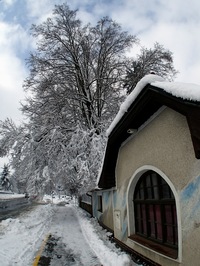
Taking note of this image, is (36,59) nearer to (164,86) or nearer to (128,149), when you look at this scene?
(128,149)

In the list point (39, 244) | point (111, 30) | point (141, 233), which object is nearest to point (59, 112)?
point (111, 30)

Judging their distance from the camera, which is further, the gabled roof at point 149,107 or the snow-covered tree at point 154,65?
the snow-covered tree at point 154,65

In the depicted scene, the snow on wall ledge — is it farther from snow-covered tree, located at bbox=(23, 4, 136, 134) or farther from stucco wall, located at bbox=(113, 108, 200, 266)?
snow-covered tree, located at bbox=(23, 4, 136, 134)

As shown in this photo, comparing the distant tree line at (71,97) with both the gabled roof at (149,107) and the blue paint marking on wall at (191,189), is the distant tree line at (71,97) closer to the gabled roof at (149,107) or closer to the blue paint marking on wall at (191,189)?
the gabled roof at (149,107)

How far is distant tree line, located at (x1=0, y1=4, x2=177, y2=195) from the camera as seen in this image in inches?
665

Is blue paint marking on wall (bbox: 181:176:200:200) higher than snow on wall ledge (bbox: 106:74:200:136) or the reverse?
the reverse

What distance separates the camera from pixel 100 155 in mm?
15953

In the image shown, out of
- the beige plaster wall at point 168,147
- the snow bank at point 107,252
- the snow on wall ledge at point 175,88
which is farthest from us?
the snow bank at point 107,252

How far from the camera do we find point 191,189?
5.07 metres

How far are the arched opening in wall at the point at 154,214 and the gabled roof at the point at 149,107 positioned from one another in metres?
1.41

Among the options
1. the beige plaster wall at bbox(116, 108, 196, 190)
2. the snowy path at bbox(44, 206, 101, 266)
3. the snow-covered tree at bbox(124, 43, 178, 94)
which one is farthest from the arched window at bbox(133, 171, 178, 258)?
the snow-covered tree at bbox(124, 43, 178, 94)

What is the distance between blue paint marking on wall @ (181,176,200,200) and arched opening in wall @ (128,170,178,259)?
2.91 feet

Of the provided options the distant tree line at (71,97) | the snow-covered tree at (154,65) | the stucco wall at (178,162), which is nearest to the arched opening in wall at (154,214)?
the stucco wall at (178,162)

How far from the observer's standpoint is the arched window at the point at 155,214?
20.5 ft
